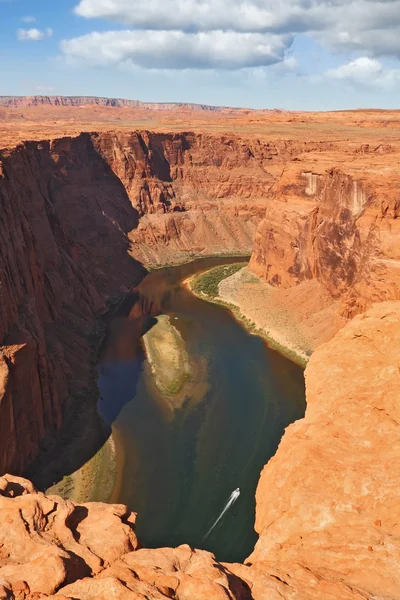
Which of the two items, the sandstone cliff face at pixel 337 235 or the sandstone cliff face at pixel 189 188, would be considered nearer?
the sandstone cliff face at pixel 337 235

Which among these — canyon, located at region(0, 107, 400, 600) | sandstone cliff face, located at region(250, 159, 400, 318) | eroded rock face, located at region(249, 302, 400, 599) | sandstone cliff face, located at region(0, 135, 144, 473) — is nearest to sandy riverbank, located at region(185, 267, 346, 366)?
canyon, located at region(0, 107, 400, 600)

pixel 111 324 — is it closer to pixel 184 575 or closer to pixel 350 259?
pixel 350 259

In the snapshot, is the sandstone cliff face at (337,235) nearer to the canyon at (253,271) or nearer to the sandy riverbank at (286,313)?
the canyon at (253,271)

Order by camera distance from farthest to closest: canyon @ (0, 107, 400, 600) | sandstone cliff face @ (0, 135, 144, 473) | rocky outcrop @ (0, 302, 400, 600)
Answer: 1. sandstone cliff face @ (0, 135, 144, 473)
2. canyon @ (0, 107, 400, 600)
3. rocky outcrop @ (0, 302, 400, 600)

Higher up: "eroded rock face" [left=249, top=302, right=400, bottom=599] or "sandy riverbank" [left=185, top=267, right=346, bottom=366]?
"eroded rock face" [left=249, top=302, right=400, bottom=599]

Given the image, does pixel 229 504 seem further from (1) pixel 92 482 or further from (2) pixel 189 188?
(2) pixel 189 188

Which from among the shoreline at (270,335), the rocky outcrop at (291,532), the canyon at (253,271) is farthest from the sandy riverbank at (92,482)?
the shoreline at (270,335)

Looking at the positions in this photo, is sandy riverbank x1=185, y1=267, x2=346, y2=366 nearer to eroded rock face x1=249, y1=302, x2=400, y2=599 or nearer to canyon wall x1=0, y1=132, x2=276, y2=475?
canyon wall x1=0, y1=132, x2=276, y2=475
